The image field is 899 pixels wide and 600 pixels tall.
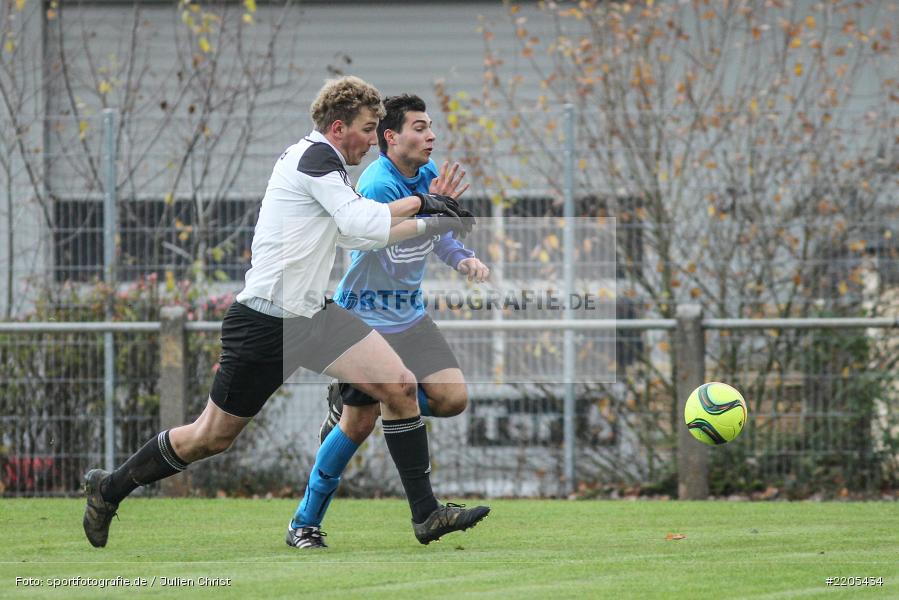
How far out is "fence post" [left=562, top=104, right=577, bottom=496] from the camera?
9938mm

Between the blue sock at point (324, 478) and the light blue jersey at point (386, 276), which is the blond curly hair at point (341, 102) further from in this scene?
the blue sock at point (324, 478)

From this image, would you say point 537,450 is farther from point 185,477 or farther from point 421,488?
point 421,488

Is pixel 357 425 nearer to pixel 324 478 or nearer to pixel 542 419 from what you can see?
pixel 324 478

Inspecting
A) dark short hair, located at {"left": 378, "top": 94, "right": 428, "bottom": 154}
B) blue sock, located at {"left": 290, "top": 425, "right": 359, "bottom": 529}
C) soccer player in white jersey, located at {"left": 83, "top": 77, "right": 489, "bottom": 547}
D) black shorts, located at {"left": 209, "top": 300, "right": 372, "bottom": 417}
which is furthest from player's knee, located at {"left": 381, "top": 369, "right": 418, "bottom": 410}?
dark short hair, located at {"left": 378, "top": 94, "right": 428, "bottom": 154}

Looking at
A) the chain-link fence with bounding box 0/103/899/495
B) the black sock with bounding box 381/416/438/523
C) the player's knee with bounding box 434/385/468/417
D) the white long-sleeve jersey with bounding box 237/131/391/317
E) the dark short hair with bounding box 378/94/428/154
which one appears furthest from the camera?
the chain-link fence with bounding box 0/103/899/495

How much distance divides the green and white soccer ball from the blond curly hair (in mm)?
2365

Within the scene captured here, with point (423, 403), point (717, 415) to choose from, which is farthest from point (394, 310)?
point (717, 415)

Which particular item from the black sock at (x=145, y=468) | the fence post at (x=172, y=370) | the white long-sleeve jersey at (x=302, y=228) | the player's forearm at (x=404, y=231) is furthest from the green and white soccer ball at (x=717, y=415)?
the fence post at (x=172, y=370)

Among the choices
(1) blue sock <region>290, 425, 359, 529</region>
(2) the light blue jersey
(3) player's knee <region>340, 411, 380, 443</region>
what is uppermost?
(2) the light blue jersey

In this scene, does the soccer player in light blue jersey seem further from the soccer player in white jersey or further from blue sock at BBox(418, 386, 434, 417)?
the soccer player in white jersey

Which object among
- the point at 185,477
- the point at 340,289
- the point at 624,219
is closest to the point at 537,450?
the point at 624,219

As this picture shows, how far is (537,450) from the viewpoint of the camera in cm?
996

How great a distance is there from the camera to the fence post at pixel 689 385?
9.41 meters

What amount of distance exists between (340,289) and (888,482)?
4.67 metres
